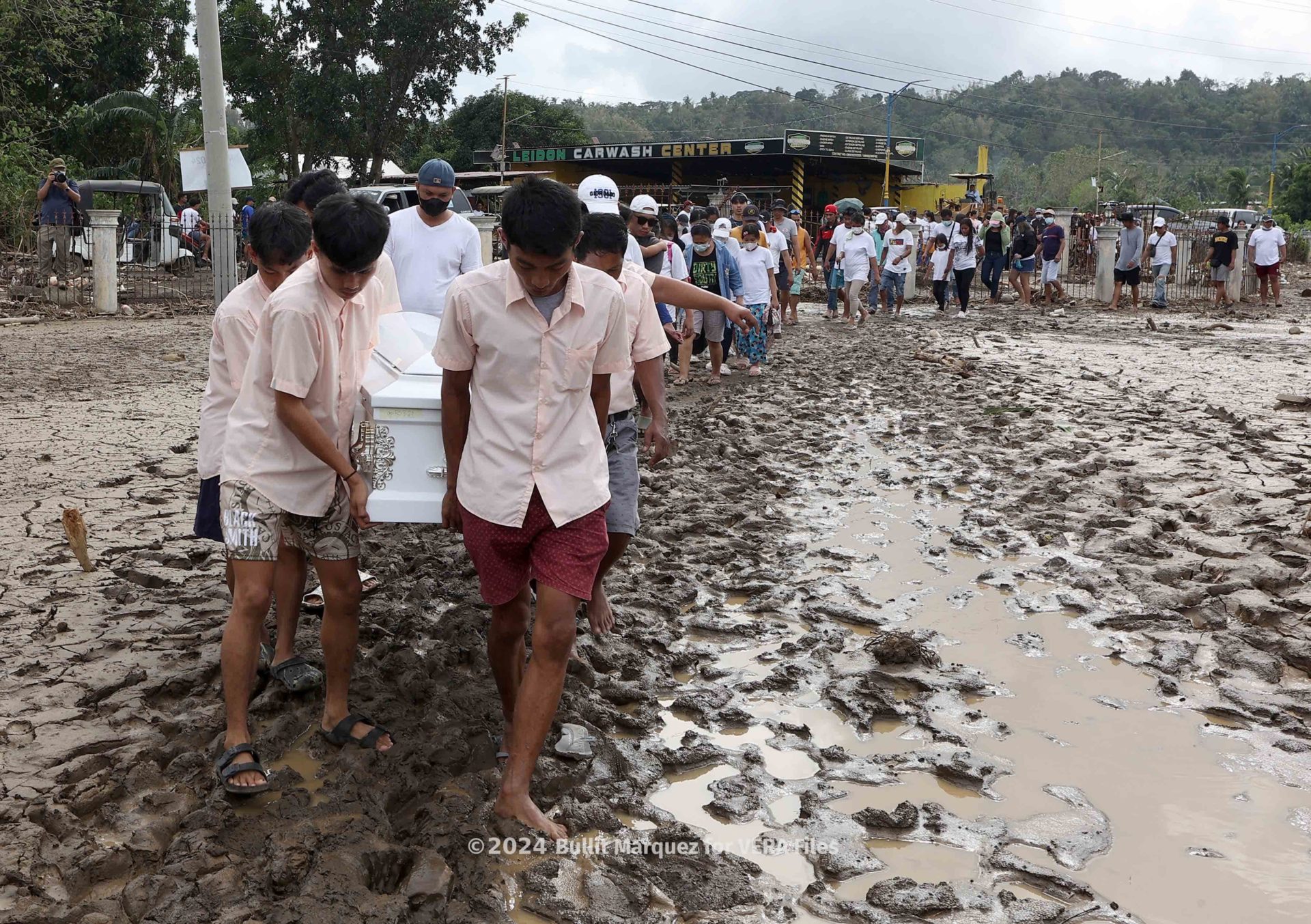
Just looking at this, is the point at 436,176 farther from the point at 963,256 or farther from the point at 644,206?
the point at 963,256

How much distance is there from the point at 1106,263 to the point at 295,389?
21.0 m

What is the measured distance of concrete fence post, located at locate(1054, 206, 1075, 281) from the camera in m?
24.0

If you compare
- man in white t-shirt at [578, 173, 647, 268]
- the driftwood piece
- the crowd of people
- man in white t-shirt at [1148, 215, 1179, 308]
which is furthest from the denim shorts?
the crowd of people

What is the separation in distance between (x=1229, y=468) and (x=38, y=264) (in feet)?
49.7

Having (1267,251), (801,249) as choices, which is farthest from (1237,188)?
(801,249)

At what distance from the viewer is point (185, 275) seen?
18.2 metres

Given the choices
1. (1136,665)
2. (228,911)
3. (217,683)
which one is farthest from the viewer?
(1136,665)

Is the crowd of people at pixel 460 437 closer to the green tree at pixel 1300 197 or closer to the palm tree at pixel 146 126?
the palm tree at pixel 146 126

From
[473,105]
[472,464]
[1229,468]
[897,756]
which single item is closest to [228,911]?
[472,464]

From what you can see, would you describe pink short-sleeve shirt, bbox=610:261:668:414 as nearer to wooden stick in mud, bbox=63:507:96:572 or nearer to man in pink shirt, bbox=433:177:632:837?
man in pink shirt, bbox=433:177:632:837

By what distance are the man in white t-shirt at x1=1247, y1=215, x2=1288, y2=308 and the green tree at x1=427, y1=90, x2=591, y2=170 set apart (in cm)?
3198

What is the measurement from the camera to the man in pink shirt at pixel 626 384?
12.9 feet

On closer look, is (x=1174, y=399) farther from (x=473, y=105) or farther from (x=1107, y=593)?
(x=473, y=105)

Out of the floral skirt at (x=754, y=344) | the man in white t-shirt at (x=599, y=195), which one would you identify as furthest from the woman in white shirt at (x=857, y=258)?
the man in white t-shirt at (x=599, y=195)
